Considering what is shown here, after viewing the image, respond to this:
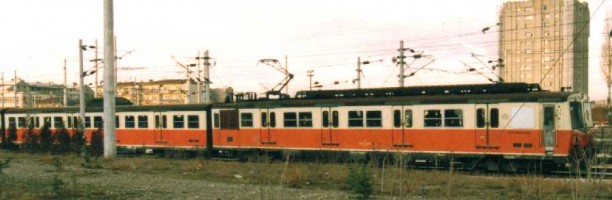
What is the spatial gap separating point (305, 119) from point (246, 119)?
2.88 meters

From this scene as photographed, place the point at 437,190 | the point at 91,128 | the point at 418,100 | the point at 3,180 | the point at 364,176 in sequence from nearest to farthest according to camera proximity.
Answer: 1. the point at 364,176
2. the point at 437,190
3. the point at 3,180
4. the point at 418,100
5. the point at 91,128

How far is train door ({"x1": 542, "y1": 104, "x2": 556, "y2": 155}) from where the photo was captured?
51.7 feet

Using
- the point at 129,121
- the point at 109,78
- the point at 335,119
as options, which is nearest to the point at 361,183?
the point at 335,119

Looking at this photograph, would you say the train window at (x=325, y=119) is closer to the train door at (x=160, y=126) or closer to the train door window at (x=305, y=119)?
the train door window at (x=305, y=119)

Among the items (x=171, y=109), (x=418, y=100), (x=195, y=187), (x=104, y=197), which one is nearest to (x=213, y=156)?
(x=171, y=109)

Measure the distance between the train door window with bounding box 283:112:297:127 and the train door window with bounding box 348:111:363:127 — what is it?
91.2 inches

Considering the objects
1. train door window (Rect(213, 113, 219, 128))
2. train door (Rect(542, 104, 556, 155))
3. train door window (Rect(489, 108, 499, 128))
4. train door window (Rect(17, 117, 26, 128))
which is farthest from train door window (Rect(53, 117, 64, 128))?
train door (Rect(542, 104, 556, 155))

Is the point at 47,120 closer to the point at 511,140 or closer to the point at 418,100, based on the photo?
the point at 418,100

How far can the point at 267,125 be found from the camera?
69.1 feet

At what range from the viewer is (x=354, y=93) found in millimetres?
19781

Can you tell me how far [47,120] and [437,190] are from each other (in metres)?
25.3

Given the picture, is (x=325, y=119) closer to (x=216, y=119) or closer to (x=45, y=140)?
(x=216, y=119)

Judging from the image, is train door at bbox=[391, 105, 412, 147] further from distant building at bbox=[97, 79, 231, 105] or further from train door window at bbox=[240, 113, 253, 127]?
A: distant building at bbox=[97, 79, 231, 105]

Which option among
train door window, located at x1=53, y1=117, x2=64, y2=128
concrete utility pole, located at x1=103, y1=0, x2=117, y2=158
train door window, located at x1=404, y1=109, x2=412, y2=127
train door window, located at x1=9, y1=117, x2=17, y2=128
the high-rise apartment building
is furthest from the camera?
the high-rise apartment building
